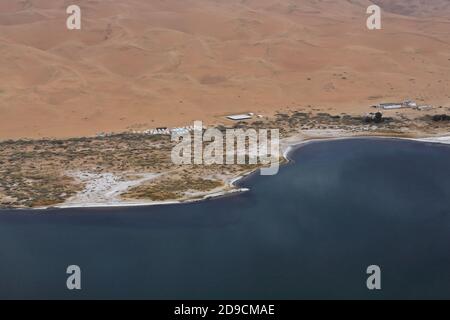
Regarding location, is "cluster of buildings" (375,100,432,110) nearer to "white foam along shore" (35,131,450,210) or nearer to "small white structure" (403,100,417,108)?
"small white structure" (403,100,417,108)

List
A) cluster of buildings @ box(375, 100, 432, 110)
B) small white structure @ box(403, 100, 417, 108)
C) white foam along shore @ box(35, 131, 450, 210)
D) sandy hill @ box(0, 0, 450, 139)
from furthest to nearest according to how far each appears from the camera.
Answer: small white structure @ box(403, 100, 417, 108)
sandy hill @ box(0, 0, 450, 139)
cluster of buildings @ box(375, 100, 432, 110)
white foam along shore @ box(35, 131, 450, 210)

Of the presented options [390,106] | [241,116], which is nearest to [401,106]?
[390,106]

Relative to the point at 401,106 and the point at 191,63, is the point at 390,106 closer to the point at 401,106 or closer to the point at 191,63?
the point at 401,106

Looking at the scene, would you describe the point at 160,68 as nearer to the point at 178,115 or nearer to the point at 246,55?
the point at 246,55

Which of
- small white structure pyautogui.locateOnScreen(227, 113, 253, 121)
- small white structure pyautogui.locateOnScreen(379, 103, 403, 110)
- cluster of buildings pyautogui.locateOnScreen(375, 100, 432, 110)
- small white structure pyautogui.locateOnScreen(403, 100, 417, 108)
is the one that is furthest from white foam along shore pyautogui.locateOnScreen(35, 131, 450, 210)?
small white structure pyautogui.locateOnScreen(403, 100, 417, 108)

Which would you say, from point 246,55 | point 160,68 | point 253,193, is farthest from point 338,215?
point 246,55

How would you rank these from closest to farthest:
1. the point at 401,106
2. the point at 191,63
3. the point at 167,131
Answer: the point at 167,131 < the point at 401,106 < the point at 191,63

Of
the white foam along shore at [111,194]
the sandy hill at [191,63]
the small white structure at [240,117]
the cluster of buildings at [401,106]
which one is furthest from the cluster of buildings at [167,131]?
the cluster of buildings at [401,106]

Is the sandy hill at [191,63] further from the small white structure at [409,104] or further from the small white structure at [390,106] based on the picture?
the small white structure at [409,104]
